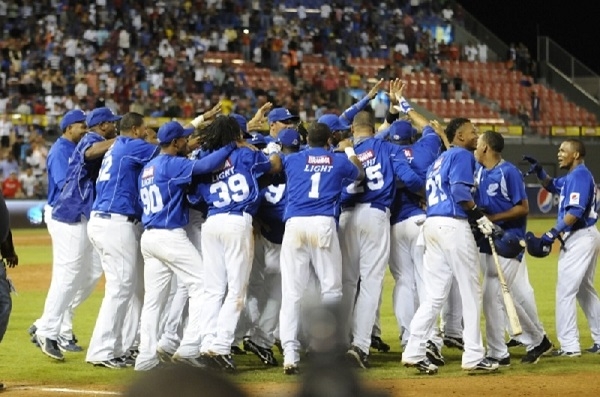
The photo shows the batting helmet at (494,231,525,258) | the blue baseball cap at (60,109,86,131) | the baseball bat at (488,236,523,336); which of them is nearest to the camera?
the baseball bat at (488,236,523,336)

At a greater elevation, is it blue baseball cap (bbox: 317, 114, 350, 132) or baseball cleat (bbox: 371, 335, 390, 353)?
blue baseball cap (bbox: 317, 114, 350, 132)

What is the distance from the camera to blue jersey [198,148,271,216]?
864 centimetres

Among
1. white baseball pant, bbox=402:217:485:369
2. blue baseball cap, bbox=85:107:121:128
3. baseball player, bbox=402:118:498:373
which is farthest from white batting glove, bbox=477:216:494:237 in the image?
blue baseball cap, bbox=85:107:121:128

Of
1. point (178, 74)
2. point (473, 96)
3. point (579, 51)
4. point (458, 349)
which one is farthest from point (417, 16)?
point (458, 349)

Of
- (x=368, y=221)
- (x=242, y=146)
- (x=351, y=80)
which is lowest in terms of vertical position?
(x=368, y=221)

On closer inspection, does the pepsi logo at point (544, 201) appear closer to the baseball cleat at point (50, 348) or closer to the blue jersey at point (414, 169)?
the blue jersey at point (414, 169)

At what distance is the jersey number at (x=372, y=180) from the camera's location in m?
9.31

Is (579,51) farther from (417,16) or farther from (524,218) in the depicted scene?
(524,218)

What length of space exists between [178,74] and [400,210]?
22931mm

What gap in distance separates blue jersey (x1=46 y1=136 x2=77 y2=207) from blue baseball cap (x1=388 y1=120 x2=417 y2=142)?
3133 millimetres

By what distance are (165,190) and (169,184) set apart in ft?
0.20

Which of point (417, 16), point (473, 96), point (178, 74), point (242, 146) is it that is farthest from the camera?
point (417, 16)

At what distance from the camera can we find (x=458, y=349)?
10438 mm

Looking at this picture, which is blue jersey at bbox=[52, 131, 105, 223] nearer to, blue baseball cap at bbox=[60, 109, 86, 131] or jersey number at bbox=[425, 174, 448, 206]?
blue baseball cap at bbox=[60, 109, 86, 131]
